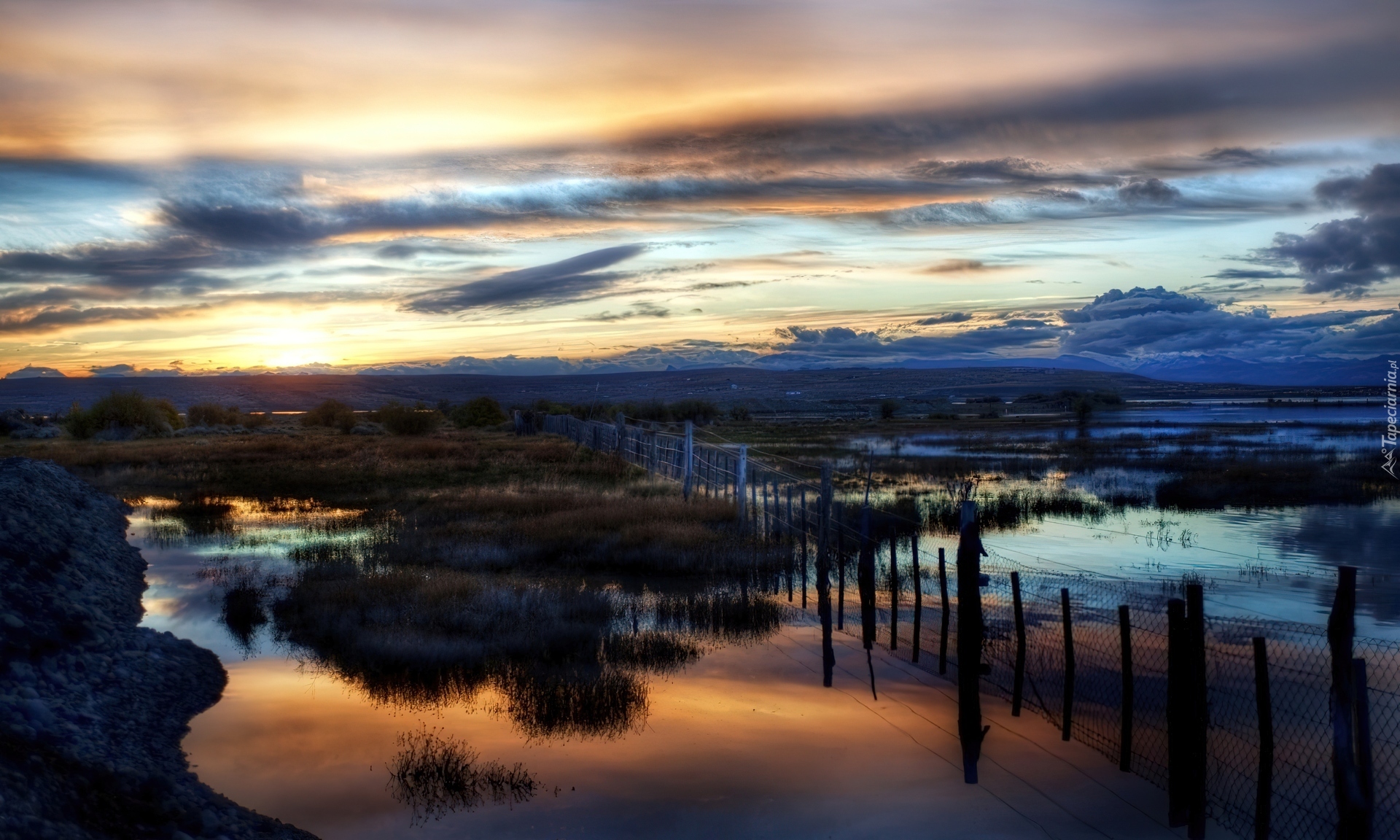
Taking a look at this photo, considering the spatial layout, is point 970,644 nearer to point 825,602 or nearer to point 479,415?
point 825,602

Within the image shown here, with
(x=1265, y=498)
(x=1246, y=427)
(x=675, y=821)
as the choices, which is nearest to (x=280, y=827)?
(x=675, y=821)

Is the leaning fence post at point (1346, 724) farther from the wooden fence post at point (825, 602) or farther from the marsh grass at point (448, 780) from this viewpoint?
the marsh grass at point (448, 780)

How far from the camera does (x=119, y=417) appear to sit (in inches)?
2231

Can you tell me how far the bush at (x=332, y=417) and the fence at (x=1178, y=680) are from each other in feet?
192

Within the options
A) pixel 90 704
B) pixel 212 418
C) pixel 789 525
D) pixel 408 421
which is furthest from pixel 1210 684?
pixel 212 418

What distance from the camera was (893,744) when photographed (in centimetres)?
848

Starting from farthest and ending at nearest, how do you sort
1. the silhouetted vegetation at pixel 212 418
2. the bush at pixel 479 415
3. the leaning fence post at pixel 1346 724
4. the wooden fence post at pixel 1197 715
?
1. the silhouetted vegetation at pixel 212 418
2. the bush at pixel 479 415
3. the wooden fence post at pixel 1197 715
4. the leaning fence post at pixel 1346 724

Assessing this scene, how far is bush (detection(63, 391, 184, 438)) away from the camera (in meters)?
55.2

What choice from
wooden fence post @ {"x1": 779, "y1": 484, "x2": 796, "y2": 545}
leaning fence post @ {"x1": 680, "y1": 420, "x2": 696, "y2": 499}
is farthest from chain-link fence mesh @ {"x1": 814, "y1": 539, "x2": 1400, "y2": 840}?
leaning fence post @ {"x1": 680, "y1": 420, "x2": 696, "y2": 499}

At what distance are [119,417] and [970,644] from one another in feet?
199

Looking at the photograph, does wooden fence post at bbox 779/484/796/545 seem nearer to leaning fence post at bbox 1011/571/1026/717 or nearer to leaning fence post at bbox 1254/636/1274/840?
leaning fence post at bbox 1011/571/1026/717

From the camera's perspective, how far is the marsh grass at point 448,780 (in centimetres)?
710

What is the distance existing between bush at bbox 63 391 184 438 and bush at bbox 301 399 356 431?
37.2 feet

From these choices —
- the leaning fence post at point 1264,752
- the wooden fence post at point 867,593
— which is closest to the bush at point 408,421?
the wooden fence post at point 867,593
